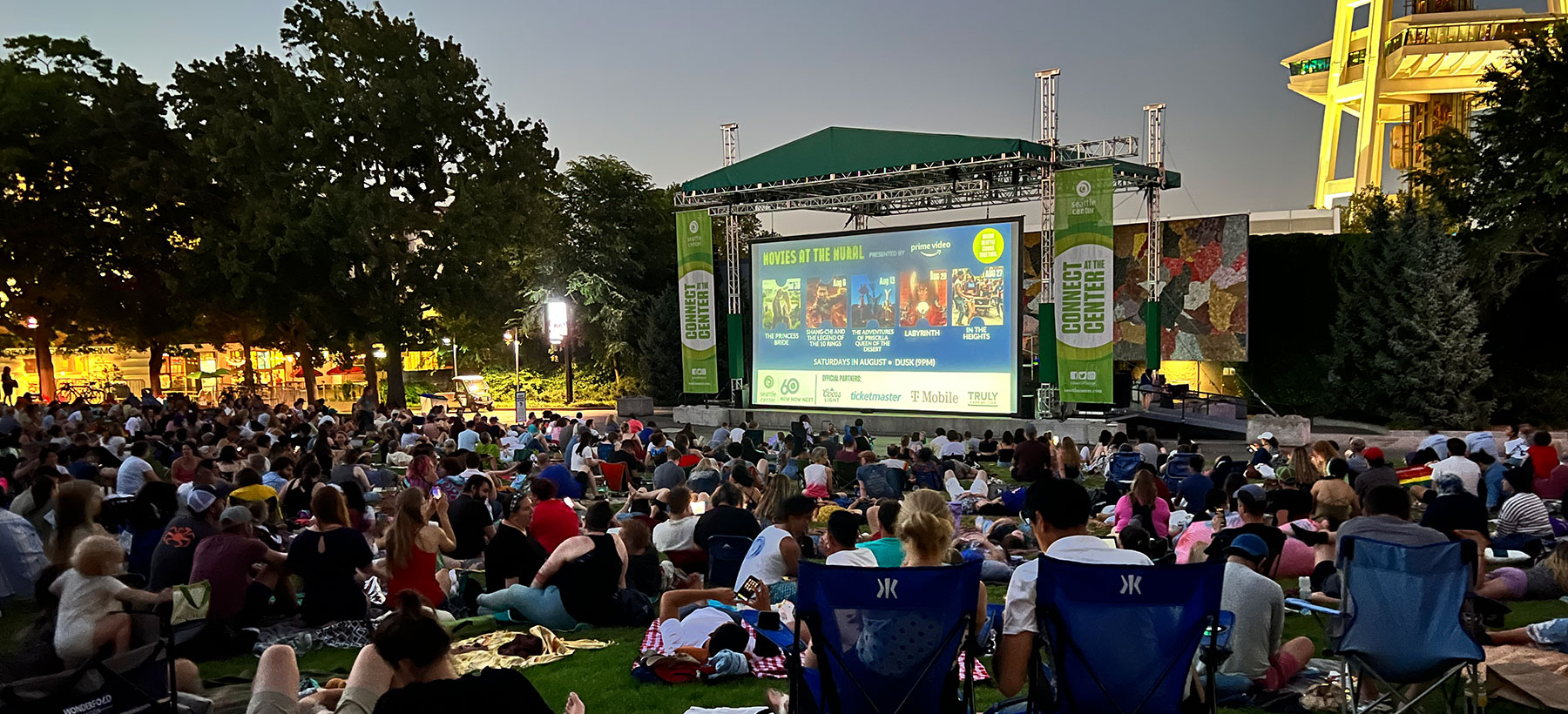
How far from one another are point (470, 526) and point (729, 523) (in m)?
2.13

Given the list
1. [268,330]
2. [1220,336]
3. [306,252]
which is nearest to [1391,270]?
[1220,336]

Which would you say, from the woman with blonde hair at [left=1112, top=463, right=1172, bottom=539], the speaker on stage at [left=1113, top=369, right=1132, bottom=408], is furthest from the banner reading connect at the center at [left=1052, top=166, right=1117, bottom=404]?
the woman with blonde hair at [left=1112, top=463, right=1172, bottom=539]

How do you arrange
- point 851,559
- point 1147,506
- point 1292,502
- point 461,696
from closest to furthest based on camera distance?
point 461,696 → point 851,559 → point 1292,502 → point 1147,506

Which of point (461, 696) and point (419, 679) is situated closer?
point (461, 696)

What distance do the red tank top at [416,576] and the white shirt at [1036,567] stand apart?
12.3ft

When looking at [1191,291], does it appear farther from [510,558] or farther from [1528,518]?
[510,558]

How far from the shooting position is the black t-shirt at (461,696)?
247cm

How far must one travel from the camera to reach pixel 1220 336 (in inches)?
939

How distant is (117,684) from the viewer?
3662 millimetres

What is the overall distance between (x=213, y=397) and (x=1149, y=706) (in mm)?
40499

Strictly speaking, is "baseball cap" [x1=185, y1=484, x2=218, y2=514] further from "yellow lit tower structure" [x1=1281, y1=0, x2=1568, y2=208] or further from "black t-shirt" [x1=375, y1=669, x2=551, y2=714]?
"yellow lit tower structure" [x1=1281, y1=0, x2=1568, y2=208]

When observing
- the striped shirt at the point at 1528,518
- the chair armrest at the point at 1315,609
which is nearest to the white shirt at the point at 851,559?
the chair armrest at the point at 1315,609

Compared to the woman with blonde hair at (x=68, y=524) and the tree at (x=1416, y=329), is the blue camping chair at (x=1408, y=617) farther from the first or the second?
the tree at (x=1416, y=329)

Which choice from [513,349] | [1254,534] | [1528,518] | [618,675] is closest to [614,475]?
[618,675]
